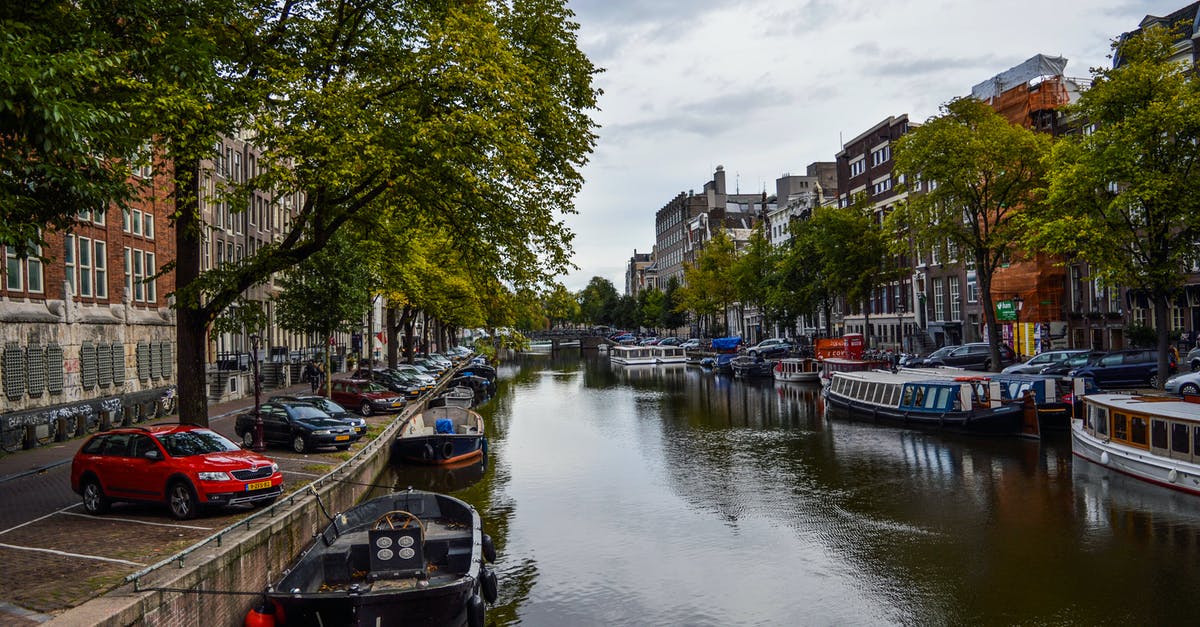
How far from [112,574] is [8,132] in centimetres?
629

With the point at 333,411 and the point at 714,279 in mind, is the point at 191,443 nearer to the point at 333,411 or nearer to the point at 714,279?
the point at 333,411

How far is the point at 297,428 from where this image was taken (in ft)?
87.0

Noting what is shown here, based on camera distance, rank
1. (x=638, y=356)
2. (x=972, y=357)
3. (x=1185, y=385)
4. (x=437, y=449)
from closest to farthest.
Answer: (x=437, y=449) < (x=1185, y=385) < (x=972, y=357) < (x=638, y=356)

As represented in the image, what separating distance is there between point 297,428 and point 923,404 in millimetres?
25876

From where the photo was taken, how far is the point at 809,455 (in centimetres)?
3177

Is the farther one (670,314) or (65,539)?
(670,314)

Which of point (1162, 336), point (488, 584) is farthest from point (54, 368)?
point (1162, 336)

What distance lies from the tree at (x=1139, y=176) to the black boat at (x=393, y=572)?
2862 centimetres

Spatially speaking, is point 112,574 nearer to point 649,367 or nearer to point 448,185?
point 448,185

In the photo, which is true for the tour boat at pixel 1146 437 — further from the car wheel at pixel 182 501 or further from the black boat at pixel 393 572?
the car wheel at pixel 182 501

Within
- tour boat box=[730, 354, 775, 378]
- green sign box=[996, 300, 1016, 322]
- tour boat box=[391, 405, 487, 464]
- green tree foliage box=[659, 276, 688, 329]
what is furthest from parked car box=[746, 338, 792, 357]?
green tree foliage box=[659, 276, 688, 329]

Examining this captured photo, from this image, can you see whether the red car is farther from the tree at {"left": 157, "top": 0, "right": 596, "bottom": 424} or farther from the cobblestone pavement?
the tree at {"left": 157, "top": 0, "right": 596, "bottom": 424}

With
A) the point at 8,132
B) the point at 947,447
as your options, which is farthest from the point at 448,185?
the point at 947,447

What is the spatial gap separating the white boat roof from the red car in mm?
22236
